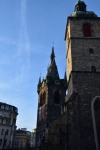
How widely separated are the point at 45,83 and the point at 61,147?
812 inches

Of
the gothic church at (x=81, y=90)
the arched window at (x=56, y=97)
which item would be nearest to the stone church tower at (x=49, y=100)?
the arched window at (x=56, y=97)

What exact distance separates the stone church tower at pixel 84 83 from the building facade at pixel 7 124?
99.3 feet

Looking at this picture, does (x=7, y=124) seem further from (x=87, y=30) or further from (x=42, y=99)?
(x=87, y=30)

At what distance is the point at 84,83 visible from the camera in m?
17.0

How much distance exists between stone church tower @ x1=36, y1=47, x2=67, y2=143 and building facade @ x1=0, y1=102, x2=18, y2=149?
12.3 meters

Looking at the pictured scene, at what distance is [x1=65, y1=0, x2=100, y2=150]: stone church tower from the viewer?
14.3 meters

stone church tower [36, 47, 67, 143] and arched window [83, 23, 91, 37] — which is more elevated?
arched window [83, 23, 91, 37]

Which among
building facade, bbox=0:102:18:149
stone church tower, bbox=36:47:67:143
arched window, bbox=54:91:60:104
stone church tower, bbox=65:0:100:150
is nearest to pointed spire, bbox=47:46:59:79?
stone church tower, bbox=36:47:67:143

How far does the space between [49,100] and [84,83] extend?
1723cm

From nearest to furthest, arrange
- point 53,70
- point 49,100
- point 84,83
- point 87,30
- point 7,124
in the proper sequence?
1. point 84,83
2. point 87,30
3. point 49,100
4. point 53,70
5. point 7,124

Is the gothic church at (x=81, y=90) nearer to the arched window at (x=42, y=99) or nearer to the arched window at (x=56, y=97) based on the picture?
the arched window at (x=56, y=97)

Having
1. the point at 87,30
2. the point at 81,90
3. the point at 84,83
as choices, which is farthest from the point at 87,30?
the point at 81,90

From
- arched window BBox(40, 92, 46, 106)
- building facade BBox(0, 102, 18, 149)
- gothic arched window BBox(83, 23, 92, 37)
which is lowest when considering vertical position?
building facade BBox(0, 102, 18, 149)

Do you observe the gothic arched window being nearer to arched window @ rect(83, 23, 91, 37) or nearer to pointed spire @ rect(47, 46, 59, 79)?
arched window @ rect(83, 23, 91, 37)
